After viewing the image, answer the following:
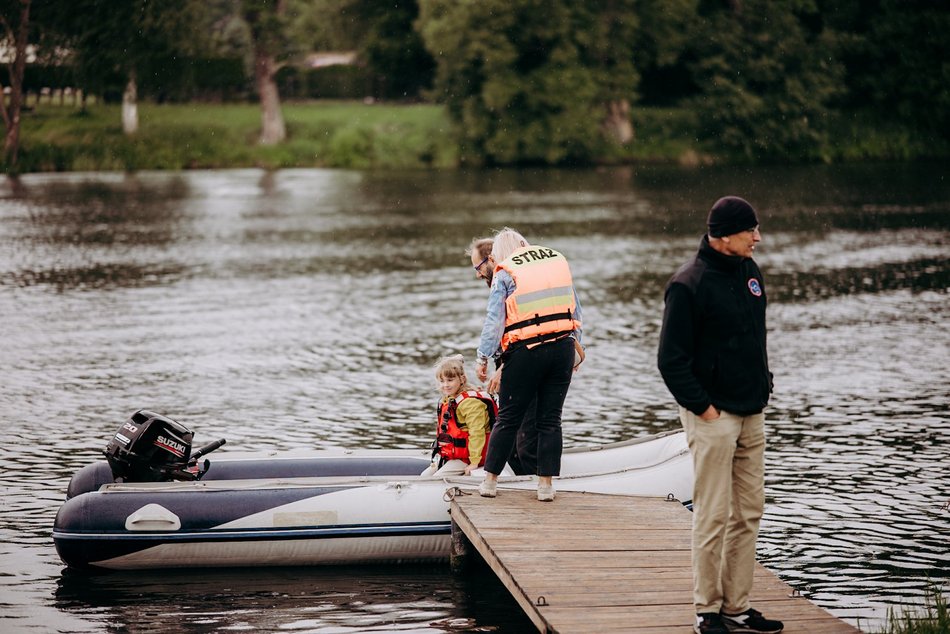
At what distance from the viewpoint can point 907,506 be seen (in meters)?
9.58

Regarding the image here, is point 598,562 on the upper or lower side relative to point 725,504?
lower

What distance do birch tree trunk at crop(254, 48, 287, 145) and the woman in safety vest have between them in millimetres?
42183

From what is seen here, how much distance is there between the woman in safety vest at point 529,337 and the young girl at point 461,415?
525mm

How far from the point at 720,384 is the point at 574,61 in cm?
4476

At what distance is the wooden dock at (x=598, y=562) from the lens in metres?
6.12

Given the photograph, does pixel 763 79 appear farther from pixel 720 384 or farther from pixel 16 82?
pixel 720 384

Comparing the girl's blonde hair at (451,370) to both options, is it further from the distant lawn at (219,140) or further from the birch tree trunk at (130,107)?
the birch tree trunk at (130,107)

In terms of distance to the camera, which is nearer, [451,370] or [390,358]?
[451,370]

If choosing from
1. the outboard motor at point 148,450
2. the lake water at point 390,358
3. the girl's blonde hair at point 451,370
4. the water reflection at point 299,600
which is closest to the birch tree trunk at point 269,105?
the lake water at point 390,358

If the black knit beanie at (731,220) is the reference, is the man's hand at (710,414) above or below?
below

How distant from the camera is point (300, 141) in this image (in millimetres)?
49031

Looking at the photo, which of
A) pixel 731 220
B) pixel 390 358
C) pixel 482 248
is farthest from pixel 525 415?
pixel 390 358

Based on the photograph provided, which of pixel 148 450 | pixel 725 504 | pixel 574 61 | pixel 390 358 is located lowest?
pixel 390 358

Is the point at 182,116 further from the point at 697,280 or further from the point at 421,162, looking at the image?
the point at 697,280
